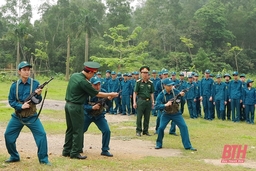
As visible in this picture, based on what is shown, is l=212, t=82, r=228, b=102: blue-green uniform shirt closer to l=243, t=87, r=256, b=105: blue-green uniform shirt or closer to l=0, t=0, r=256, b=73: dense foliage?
l=243, t=87, r=256, b=105: blue-green uniform shirt

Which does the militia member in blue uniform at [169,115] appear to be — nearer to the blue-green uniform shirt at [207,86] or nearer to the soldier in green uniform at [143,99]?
the soldier in green uniform at [143,99]

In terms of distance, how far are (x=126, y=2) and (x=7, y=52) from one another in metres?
20.7

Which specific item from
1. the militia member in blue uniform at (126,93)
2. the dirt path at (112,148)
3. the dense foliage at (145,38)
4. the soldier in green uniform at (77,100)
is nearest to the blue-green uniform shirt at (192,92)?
the militia member in blue uniform at (126,93)

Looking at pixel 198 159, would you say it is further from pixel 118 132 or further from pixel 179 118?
pixel 118 132

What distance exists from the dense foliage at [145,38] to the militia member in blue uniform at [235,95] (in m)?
27.7

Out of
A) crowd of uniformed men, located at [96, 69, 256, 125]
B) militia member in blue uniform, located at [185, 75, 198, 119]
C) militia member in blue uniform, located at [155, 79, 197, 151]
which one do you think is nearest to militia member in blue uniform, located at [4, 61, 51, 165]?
militia member in blue uniform, located at [155, 79, 197, 151]

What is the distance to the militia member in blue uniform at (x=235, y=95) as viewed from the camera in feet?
48.5

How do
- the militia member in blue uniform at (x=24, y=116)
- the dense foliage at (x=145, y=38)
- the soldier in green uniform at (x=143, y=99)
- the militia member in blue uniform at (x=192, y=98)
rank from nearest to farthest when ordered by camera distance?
the militia member in blue uniform at (x=24, y=116) → the soldier in green uniform at (x=143, y=99) → the militia member in blue uniform at (x=192, y=98) → the dense foliage at (x=145, y=38)

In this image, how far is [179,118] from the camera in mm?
8992

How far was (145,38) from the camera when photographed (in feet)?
185

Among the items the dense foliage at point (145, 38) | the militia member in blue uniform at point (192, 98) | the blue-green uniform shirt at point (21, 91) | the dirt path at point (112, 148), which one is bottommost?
the dirt path at point (112, 148)

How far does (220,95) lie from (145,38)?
42.0m

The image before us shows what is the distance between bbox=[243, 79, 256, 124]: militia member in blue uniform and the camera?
567 inches

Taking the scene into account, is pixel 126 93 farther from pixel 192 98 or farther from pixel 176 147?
pixel 176 147
